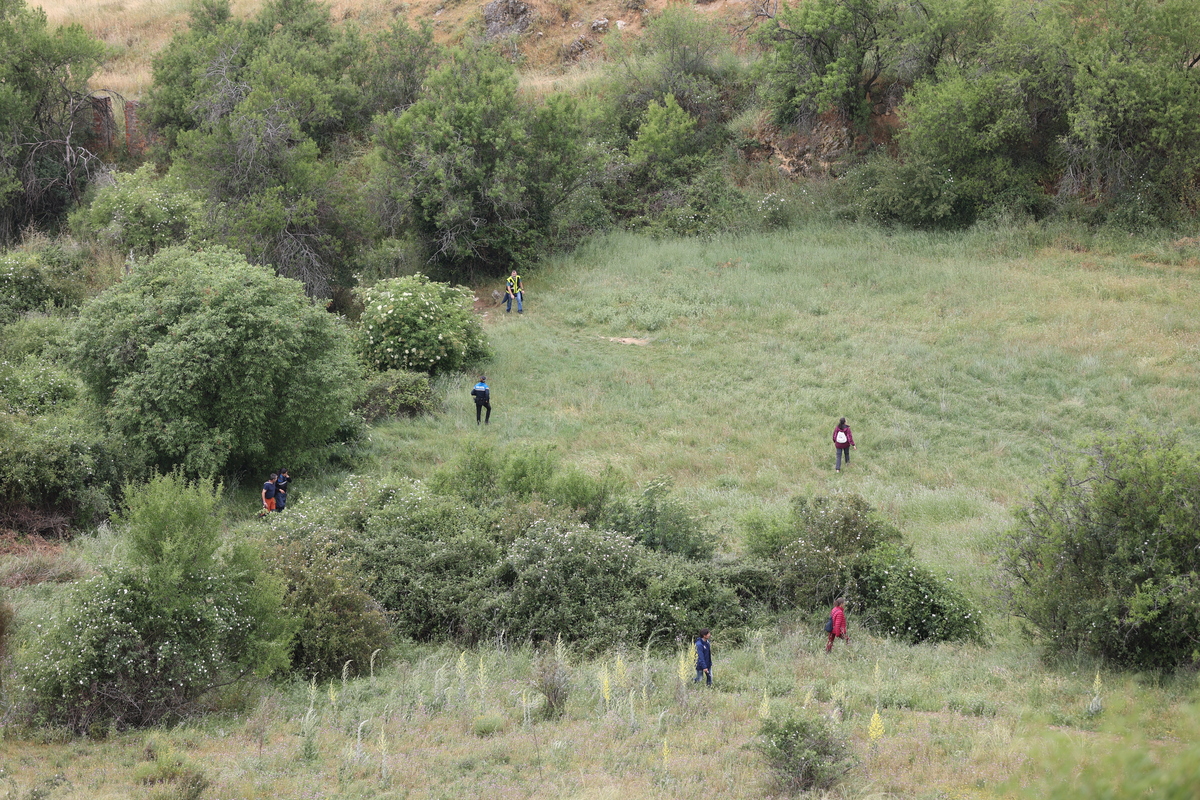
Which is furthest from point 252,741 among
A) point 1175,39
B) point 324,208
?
point 1175,39

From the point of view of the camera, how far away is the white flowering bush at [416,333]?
24.9 meters

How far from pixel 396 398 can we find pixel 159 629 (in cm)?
1301

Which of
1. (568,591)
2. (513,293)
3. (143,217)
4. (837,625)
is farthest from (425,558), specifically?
(143,217)

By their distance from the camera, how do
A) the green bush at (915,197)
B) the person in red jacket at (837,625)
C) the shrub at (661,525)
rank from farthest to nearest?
1. the green bush at (915,197)
2. the shrub at (661,525)
3. the person in red jacket at (837,625)

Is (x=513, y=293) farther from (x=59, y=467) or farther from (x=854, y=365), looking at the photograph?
(x=59, y=467)

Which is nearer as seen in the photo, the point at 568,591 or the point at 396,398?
the point at 568,591

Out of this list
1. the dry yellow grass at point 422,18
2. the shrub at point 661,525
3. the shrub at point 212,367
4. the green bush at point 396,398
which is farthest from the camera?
the dry yellow grass at point 422,18

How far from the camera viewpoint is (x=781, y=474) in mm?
19875

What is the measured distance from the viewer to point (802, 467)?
20.2 m

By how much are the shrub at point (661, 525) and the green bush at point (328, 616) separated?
13.2 ft

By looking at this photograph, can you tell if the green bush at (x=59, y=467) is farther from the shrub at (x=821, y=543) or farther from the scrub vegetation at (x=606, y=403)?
the shrub at (x=821, y=543)

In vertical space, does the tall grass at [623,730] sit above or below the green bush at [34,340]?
below

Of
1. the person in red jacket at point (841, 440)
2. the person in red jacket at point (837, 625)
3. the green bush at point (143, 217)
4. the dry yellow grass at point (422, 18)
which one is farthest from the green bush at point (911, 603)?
the dry yellow grass at point (422, 18)

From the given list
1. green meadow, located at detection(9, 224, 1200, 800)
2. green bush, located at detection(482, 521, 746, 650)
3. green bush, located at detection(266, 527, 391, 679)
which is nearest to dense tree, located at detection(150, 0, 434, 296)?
green meadow, located at detection(9, 224, 1200, 800)
